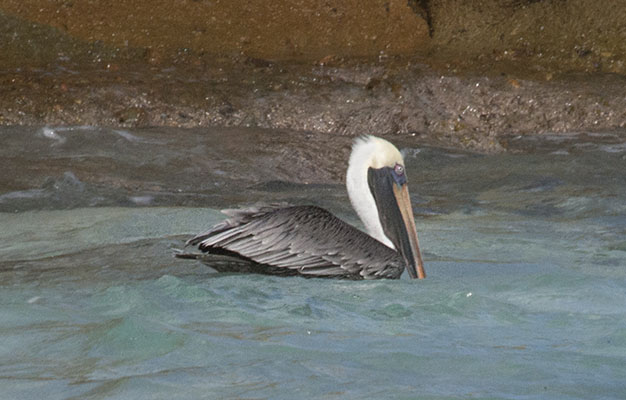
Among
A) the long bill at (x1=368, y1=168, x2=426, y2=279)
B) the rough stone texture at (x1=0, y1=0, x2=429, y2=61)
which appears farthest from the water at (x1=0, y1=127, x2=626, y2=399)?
→ the rough stone texture at (x1=0, y1=0, x2=429, y2=61)

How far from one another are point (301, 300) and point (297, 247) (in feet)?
1.37

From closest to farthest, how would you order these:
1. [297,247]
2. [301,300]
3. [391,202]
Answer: [301,300] < [297,247] < [391,202]

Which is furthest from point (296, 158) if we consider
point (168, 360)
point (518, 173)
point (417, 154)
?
point (168, 360)

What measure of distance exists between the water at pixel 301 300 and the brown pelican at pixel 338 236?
0.09 meters

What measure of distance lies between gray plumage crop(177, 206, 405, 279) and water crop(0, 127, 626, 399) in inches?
3.2

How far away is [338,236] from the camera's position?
15.3ft

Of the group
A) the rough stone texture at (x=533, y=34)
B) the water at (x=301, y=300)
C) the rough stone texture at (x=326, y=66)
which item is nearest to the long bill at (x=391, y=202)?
the water at (x=301, y=300)

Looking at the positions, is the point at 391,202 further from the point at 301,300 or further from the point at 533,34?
the point at 533,34

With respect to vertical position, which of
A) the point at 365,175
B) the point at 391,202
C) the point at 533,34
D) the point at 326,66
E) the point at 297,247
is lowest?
the point at 297,247

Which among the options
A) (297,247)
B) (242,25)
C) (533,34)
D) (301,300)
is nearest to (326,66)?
(242,25)

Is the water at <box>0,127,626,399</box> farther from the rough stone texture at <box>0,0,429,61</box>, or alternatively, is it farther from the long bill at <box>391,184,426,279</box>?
the rough stone texture at <box>0,0,429,61</box>

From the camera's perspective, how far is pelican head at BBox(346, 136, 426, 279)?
16.4ft

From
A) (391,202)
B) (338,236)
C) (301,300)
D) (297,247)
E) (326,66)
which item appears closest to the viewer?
(301,300)

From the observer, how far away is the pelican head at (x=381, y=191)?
5.01m
